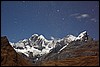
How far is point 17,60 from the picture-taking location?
41.2m

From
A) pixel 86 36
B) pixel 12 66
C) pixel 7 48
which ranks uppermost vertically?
pixel 86 36

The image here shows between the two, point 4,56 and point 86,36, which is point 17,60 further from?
point 86,36

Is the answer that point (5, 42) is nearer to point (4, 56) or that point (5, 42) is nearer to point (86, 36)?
point (4, 56)

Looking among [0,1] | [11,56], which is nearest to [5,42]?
[11,56]

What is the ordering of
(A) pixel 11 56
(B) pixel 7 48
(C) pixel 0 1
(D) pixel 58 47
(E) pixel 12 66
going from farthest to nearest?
(D) pixel 58 47 < (B) pixel 7 48 < (A) pixel 11 56 < (E) pixel 12 66 < (C) pixel 0 1

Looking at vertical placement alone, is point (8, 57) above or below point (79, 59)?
above

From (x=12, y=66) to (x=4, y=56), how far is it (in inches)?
184

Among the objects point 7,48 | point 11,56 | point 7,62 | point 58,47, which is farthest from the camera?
point 58,47

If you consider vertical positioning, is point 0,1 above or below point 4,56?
above

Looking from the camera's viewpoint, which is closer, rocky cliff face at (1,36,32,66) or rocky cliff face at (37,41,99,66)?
rocky cliff face at (1,36,32,66)

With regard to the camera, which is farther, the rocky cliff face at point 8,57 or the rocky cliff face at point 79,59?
the rocky cliff face at point 79,59

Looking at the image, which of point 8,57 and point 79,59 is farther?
point 79,59

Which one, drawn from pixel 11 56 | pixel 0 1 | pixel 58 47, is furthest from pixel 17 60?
pixel 58 47

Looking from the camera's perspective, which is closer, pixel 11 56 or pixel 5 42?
pixel 11 56
